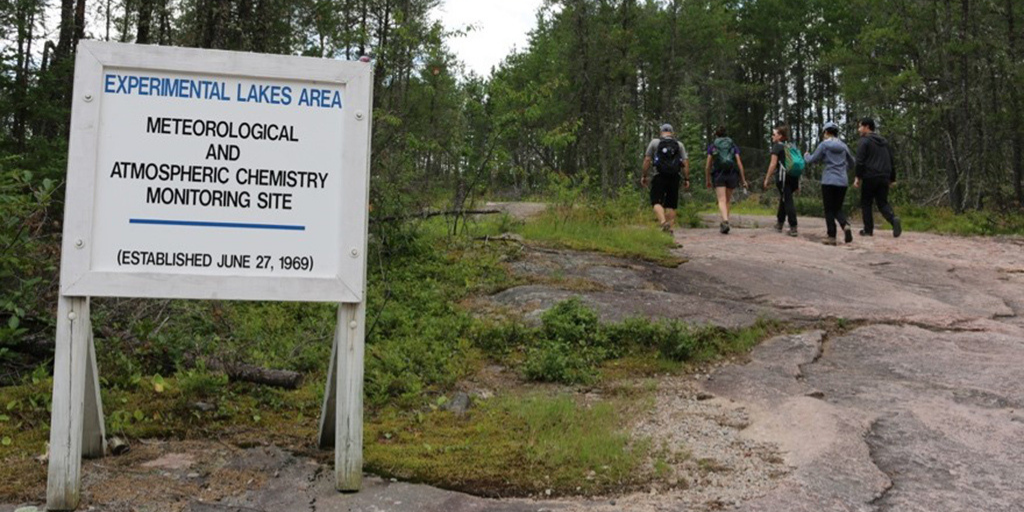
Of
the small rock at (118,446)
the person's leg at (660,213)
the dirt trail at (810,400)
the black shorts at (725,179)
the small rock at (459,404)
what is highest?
the black shorts at (725,179)

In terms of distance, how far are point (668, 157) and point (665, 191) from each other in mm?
839

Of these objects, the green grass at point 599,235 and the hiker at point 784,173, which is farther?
the hiker at point 784,173

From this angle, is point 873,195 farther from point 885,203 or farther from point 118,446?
point 118,446

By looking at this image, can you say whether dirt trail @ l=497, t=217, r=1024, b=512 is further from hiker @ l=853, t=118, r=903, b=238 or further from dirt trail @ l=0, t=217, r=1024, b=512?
hiker @ l=853, t=118, r=903, b=238

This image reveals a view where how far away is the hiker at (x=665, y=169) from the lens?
1147 centimetres

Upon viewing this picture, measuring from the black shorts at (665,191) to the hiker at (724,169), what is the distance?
1.05m

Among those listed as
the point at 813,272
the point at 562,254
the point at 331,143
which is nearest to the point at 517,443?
the point at 331,143

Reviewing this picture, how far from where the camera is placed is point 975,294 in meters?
8.39

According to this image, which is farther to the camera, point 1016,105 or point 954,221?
point 1016,105

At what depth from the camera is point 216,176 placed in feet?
10.8

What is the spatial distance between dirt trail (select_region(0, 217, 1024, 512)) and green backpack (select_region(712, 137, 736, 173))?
3179 mm

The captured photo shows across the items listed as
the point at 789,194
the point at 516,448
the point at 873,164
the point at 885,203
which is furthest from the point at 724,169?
the point at 516,448

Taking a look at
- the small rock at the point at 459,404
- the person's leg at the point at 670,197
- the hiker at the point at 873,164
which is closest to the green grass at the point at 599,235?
the person's leg at the point at 670,197

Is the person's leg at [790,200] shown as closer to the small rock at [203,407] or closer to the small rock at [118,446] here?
the small rock at [203,407]
